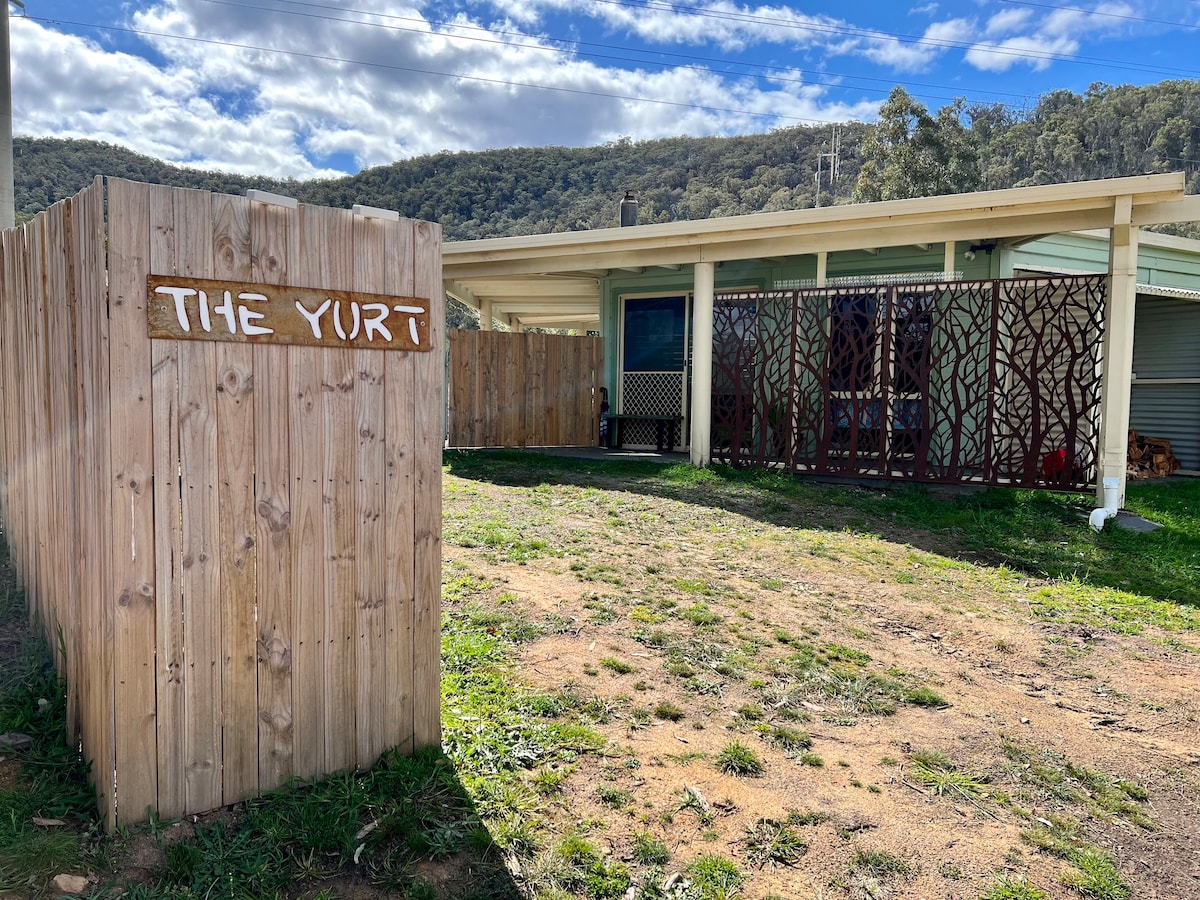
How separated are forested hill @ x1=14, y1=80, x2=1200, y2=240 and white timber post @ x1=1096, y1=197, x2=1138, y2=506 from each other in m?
30.4

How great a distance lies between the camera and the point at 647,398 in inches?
518

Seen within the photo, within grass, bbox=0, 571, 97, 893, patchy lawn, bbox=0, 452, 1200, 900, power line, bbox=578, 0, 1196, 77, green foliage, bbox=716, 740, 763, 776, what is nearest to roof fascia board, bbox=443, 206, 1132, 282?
patchy lawn, bbox=0, 452, 1200, 900

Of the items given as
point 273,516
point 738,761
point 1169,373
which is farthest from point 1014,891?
point 1169,373

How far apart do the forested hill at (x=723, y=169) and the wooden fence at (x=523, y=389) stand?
81.6 ft

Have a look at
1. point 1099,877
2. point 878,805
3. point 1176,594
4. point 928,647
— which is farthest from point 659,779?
point 1176,594

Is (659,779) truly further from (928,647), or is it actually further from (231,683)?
(928,647)

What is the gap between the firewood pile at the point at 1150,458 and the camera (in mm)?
11523

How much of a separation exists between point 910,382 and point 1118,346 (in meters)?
2.29

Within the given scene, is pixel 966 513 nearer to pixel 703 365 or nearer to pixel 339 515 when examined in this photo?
pixel 703 365

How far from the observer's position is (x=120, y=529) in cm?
219

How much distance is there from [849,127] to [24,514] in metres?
55.2

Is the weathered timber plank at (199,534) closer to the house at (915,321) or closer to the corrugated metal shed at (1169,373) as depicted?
the house at (915,321)

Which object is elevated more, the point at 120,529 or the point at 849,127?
the point at 849,127

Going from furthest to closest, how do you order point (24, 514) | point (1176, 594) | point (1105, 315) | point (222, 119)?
point (222, 119) → point (1105, 315) → point (1176, 594) → point (24, 514)
